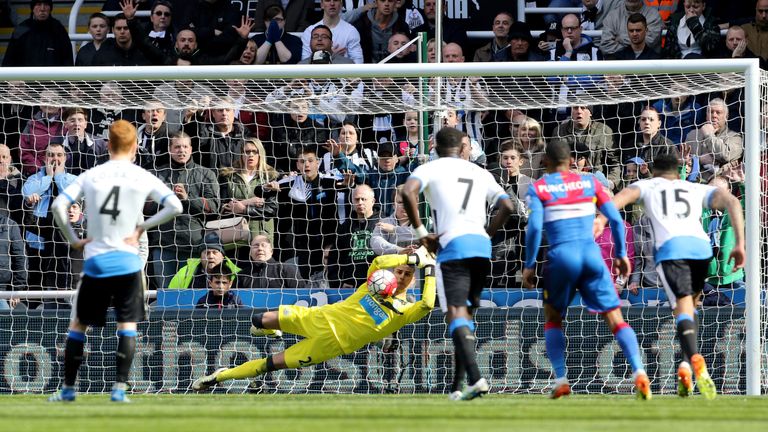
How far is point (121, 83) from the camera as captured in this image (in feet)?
45.6

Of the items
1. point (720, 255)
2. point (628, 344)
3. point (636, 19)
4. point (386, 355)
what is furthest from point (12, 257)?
point (636, 19)

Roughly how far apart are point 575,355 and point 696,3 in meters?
5.57

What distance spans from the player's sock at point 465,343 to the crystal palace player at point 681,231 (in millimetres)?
1734

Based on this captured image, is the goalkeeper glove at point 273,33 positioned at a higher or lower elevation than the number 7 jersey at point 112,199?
higher

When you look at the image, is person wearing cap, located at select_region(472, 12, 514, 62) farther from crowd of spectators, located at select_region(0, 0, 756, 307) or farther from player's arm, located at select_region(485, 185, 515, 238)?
player's arm, located at select_region(485, 185, 515, 238)

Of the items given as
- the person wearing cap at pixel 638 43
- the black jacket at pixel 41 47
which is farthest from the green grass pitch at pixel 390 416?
the black jacket at pixel 41 47

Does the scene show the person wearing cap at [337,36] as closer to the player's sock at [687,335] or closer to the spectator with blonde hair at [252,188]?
the spectator with blonde hair at [252,188]

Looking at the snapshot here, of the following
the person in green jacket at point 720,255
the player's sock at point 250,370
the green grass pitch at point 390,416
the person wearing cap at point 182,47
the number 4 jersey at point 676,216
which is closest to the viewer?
the green grass pitch at point 390,416

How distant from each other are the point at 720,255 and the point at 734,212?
10.5 feet

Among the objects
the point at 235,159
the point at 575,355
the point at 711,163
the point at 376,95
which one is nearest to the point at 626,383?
the point at 575,355

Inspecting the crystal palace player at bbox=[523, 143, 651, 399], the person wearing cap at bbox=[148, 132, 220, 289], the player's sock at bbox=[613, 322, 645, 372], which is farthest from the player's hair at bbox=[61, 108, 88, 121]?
the player's sock at bbox=[613, 322, 645, 372]

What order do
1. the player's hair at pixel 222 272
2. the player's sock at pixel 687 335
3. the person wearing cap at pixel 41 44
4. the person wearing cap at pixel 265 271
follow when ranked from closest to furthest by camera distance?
1. the player's sock at pixel 687 335
2. the player's hair at pixel 222 272
3. the person wearing cap at pixel 265 271
4. the person wearing cap at pixel 41 44

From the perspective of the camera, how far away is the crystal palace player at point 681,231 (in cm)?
1044

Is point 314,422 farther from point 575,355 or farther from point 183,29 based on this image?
point 183,29
